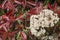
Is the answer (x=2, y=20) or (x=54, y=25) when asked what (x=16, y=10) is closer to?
(x=2, y=20)

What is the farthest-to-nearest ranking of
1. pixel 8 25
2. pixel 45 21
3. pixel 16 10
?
1. pixel 16 10
2. pixel 8 25
3. pixel 45 21

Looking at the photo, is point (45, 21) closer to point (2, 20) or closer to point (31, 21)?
point (31, 21)

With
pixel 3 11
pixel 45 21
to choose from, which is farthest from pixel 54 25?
pixel 3 11

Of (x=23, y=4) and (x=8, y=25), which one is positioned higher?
(x=23, y=4)

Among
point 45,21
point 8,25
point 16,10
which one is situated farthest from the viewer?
point 16,10

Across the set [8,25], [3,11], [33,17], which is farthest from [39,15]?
[3,11]

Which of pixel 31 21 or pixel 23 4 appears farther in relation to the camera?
pixel 23 4
